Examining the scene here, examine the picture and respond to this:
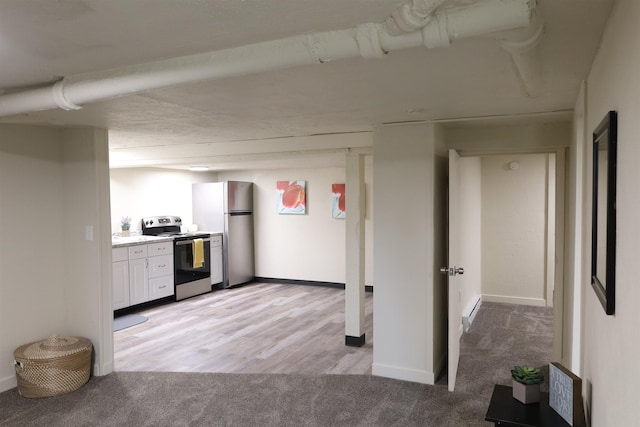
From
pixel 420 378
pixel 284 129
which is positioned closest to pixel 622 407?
pixel 420 378

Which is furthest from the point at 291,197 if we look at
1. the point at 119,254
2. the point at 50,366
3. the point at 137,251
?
the point at 50,366

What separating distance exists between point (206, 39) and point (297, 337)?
3634mm

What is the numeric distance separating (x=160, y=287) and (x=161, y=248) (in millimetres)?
525

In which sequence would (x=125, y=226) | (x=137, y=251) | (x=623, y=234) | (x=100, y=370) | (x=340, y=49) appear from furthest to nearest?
(x=125, y=226)
(x=137, y=251)
(x=100, y=370)
(x=340, y=49)
(x=623, y=234)

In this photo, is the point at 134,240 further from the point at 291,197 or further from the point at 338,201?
the point at 338,201

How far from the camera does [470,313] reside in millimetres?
5305

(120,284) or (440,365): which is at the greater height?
(120,284)

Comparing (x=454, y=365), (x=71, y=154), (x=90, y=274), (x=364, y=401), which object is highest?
(x=71, y=154)

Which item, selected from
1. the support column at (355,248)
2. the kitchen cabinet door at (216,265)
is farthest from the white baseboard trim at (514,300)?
the kitchen cabinet door at (216,265)

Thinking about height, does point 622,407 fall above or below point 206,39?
below

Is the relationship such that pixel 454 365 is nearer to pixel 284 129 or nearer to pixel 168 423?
pixel 168 423

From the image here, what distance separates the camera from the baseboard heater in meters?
4.90

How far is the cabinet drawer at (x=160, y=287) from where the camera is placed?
19.4 feet

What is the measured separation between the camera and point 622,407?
3.75ft
